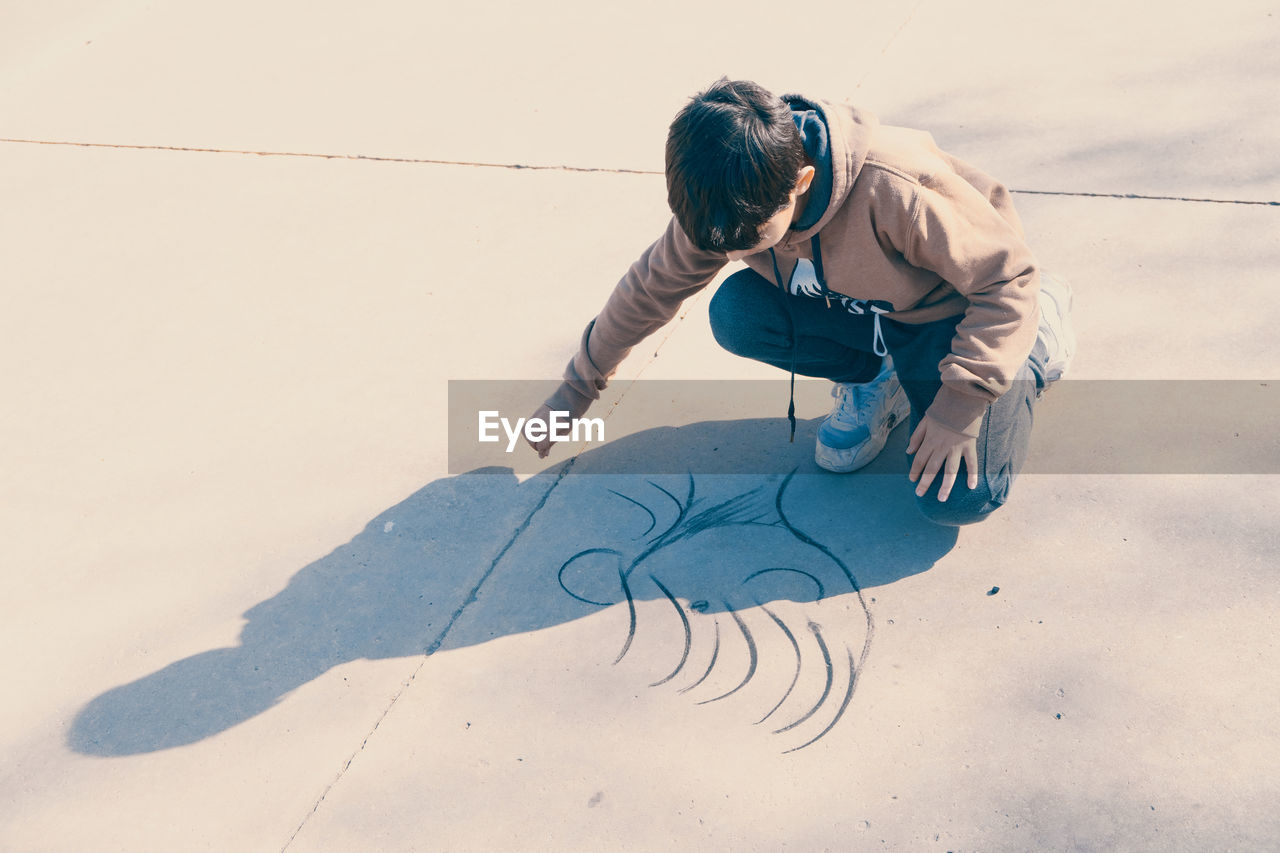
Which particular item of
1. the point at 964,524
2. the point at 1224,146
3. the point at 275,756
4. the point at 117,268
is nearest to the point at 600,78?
the point at 117,268

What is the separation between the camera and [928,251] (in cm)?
177

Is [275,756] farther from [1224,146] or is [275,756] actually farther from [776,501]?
[1224,146]

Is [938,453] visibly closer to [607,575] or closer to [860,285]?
[860,285]

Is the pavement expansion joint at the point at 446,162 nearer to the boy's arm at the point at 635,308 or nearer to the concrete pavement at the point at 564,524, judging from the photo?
the concrete pavement at the point at 564,524

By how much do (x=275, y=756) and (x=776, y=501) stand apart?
3.66 ft

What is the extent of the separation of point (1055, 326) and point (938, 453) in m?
0.51

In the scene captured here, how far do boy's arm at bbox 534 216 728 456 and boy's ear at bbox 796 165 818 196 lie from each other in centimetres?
30

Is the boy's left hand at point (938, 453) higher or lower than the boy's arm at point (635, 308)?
lower

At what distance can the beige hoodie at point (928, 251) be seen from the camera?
5.70 ft

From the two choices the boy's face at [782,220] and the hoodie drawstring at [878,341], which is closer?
the boy's face at [782,220]

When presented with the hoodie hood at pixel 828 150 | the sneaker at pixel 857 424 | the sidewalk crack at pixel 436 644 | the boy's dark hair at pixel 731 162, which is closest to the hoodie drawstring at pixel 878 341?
the sneaker at pixel 857 424

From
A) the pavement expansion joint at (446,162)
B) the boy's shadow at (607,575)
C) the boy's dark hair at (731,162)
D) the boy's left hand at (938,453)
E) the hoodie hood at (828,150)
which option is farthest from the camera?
the pavement expansion joint at (446,162)

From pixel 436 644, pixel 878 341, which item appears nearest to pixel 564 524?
pixel 436 644

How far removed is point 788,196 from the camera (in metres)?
1.60
